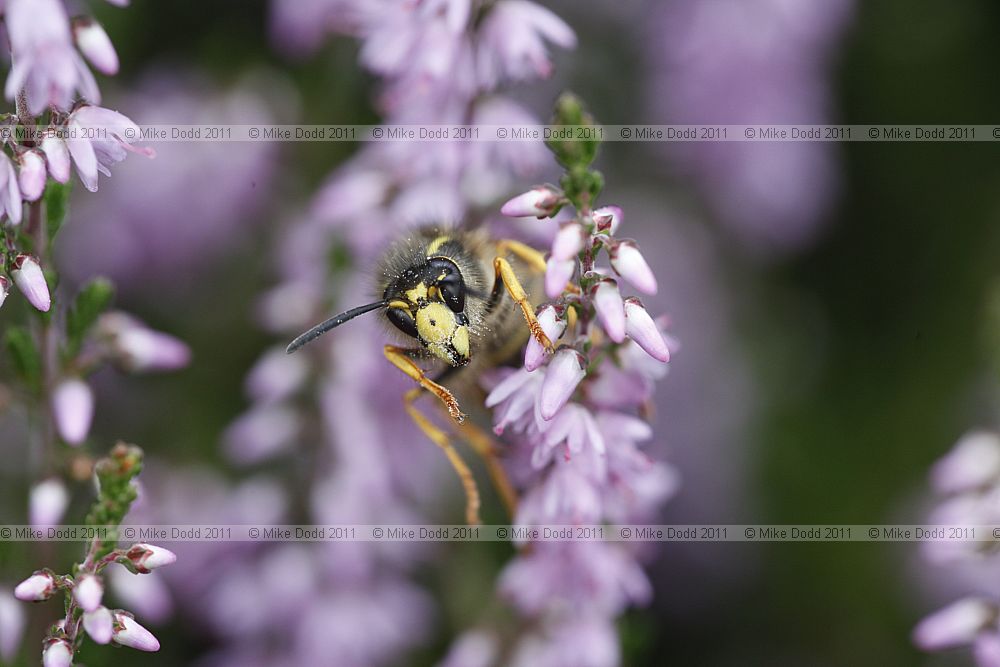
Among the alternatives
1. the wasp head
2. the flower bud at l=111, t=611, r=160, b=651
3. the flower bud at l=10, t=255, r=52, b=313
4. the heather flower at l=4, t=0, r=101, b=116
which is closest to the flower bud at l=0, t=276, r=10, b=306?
the flower bud at l=10, t=255, r=52, b=313

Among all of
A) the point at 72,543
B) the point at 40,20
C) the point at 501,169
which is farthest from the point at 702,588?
the point at 40,20

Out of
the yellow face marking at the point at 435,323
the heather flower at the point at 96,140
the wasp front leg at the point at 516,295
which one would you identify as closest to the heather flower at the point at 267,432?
the wasp front leg at the point at 516,295

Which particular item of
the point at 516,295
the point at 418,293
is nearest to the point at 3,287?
the point at 418,293

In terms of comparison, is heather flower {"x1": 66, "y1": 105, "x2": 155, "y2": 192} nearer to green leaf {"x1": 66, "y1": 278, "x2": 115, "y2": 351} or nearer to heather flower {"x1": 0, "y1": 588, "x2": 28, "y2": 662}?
green leaf {"x1": 66, "y1": 278, "x2": 115, "y2": 351}

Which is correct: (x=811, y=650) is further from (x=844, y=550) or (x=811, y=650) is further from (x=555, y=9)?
(x=555, y=9)

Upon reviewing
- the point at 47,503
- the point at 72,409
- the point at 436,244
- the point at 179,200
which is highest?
the point at 179,200

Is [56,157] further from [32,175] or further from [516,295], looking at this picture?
[516,295]

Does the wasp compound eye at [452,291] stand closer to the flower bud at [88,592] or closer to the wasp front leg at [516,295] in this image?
the wasp front leg at [516,295]
